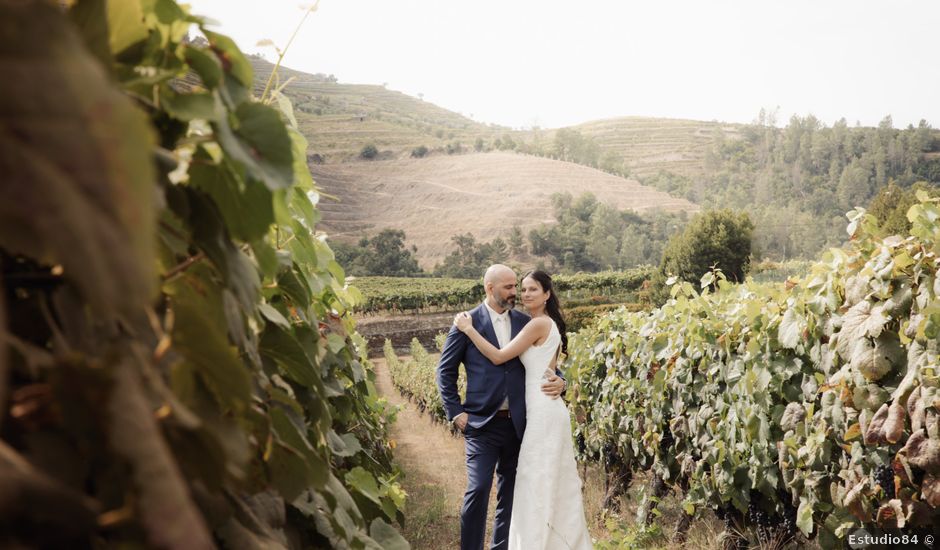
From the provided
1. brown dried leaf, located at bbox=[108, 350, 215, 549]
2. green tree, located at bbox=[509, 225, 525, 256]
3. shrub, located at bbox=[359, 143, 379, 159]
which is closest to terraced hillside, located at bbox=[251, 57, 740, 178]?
shrub, located at bbox=[359, 143, 379, 159]

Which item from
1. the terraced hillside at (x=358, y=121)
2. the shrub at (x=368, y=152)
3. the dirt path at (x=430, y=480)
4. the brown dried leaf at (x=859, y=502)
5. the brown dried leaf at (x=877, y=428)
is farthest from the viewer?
the terraced hillside at (x=358, y=121)

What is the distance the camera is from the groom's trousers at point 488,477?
167 inches

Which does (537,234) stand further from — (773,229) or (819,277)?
(819,277)

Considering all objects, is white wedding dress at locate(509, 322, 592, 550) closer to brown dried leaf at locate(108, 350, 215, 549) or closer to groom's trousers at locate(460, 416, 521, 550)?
groom's trousers at locate(460, 416, 521, 550)

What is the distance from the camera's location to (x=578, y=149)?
124 metres

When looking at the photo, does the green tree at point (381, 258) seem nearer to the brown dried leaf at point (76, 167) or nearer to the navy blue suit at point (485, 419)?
the navy blue suit at point (485, 419)

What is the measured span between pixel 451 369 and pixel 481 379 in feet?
0.73

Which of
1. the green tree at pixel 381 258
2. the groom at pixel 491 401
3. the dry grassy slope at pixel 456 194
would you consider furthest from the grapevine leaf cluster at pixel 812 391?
the dry grassy slope at pixel 456 194

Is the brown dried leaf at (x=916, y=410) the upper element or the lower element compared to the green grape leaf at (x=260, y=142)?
lower

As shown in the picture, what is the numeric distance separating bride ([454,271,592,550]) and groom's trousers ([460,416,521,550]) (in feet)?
0.36

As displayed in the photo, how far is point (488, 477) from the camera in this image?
4297 millimetres

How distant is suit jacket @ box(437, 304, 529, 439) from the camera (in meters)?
4.42

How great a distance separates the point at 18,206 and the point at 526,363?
14.0 feet

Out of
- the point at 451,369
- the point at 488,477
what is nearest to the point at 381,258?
the point at 451,369
